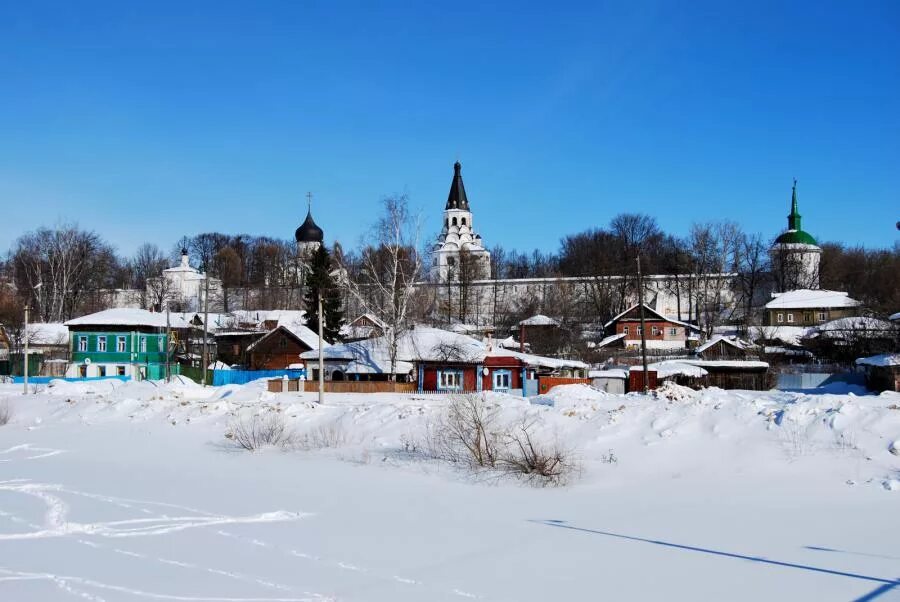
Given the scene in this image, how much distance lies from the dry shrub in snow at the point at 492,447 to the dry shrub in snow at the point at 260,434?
4.61 metres

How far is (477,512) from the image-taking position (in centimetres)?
1423

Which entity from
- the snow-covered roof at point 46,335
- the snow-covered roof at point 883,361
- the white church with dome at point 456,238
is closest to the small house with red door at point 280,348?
the snow-covered roof at point 46,335

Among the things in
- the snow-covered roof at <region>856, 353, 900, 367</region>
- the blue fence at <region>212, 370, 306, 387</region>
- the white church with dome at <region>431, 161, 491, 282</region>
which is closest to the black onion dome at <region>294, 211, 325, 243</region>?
the white church with dome at <region>431, 161, 491, 282</region>

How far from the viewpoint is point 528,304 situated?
90875mm

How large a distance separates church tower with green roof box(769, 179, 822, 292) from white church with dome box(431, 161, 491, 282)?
3398 cm

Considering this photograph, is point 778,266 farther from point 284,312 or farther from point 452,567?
point 452,567

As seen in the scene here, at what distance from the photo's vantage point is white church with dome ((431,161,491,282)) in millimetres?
102500

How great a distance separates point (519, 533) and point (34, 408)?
2368 centimetres

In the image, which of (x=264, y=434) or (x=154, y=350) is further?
(x=154, y=350)

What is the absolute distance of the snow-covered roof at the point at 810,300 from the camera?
70.1 m

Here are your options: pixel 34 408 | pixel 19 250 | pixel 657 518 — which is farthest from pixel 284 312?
pixel 657 518

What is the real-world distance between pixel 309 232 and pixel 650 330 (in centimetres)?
5153

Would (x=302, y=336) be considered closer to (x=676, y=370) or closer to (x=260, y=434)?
(x=676, y=370)

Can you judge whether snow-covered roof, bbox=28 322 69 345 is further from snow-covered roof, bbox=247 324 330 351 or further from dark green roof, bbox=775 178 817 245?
dark green roof, bbox=775 178 817 245
